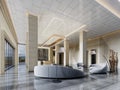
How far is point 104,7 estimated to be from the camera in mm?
6453

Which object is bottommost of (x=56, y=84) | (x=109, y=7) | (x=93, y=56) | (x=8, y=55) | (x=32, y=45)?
(x=56, y=84)

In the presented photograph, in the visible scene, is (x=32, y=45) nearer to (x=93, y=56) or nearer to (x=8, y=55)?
(x=8, y=55)

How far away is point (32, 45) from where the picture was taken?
7.21m

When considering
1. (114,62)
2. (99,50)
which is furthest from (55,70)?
(99,50)

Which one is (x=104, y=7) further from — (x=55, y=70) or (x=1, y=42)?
(x=1, y=42)

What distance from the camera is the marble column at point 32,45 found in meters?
7.02

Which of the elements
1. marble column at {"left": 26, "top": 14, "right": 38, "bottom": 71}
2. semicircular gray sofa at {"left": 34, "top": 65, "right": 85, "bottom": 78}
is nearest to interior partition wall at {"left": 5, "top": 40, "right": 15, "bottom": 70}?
marble column at {"left": 26, "top": 14, "right": 38, "bottom": 71}

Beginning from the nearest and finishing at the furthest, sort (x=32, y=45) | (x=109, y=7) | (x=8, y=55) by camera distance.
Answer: (x=109, y=7)
(x=32, y=45)
(x=8, y=55)

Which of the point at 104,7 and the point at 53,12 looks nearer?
the point at 104,7

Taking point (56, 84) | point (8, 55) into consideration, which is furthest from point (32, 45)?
point (8, 55)

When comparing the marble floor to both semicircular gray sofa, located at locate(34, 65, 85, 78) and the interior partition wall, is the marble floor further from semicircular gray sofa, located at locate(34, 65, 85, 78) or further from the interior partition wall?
the interior partition wall

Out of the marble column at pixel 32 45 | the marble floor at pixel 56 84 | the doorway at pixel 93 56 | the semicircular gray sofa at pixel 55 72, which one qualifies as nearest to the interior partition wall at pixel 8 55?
the marble column at pixel 32 45

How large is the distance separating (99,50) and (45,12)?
9.61m

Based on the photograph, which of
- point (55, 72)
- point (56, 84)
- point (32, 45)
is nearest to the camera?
point (56, 84)
